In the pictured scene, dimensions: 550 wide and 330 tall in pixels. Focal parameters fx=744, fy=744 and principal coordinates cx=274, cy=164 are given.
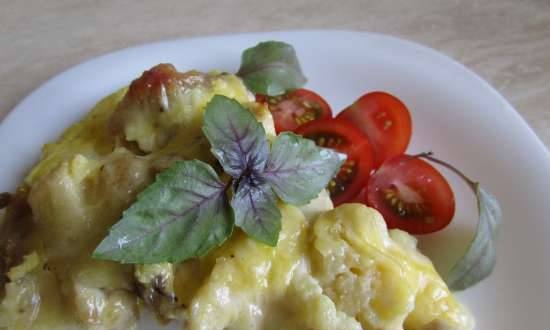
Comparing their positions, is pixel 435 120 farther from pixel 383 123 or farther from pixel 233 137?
pixel 233 137

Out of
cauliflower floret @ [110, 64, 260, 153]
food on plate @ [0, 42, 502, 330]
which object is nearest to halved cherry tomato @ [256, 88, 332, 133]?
cauliflower floret @ [110, 64, 260, 153]

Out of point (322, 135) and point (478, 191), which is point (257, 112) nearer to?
point (322, 135)

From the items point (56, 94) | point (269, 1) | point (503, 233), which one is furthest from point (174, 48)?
point (503, 233)

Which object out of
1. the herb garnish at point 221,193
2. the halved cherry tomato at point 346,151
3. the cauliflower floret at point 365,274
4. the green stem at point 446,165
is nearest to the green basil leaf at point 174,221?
the herb garnish at point 221,193

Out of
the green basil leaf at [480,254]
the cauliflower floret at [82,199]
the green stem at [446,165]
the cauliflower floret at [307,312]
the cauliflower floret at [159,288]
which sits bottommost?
the green basil leaf at [480,254]

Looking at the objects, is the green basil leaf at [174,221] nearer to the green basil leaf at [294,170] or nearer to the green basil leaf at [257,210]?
the green basil leaf at [257,210]

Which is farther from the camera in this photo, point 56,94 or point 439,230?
point 56,94
